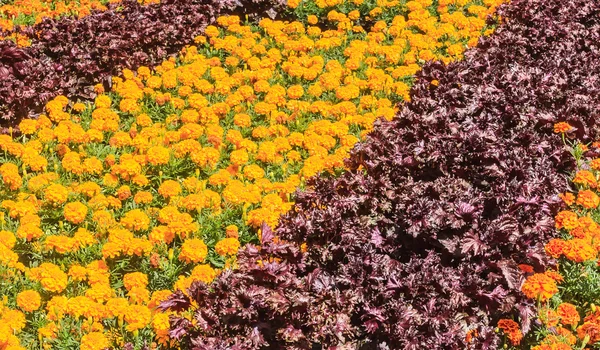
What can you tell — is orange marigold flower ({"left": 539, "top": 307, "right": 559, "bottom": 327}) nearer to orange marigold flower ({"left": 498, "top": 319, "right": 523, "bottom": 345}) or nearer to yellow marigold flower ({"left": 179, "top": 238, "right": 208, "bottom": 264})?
orange marigold flower ({"left": 498, "top": 319, "right": 523, "bottom": 345})

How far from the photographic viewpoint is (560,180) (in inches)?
177

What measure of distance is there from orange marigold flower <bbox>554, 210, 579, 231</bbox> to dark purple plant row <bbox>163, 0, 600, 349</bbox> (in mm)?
90

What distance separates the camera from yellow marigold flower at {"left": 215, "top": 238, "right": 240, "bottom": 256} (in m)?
4.29

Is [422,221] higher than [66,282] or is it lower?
higher

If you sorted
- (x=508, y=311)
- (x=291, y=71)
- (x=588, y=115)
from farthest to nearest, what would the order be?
(x=291, y=71) < (x=588, y=115) < (x=508, y=311)

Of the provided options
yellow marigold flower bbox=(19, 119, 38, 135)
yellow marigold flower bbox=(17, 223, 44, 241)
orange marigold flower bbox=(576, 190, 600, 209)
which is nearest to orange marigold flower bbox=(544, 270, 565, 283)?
orange marigold flower bbox=(576, 190, 600, 209)

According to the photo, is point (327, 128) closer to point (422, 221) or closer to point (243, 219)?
point (243, 219)

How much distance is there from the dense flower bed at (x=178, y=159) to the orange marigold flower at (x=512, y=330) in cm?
133

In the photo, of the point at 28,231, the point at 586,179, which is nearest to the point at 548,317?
the point at 586,179

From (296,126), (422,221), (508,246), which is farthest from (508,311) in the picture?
(296,126)

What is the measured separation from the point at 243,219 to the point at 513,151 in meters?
1.75

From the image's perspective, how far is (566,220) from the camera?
4207mm

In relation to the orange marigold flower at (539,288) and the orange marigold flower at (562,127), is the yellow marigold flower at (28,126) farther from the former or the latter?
the orange marigold flower at (562,127)

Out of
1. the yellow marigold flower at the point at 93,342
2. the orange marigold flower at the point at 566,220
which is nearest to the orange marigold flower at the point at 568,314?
the orange marigold flower at the point at 566,220
